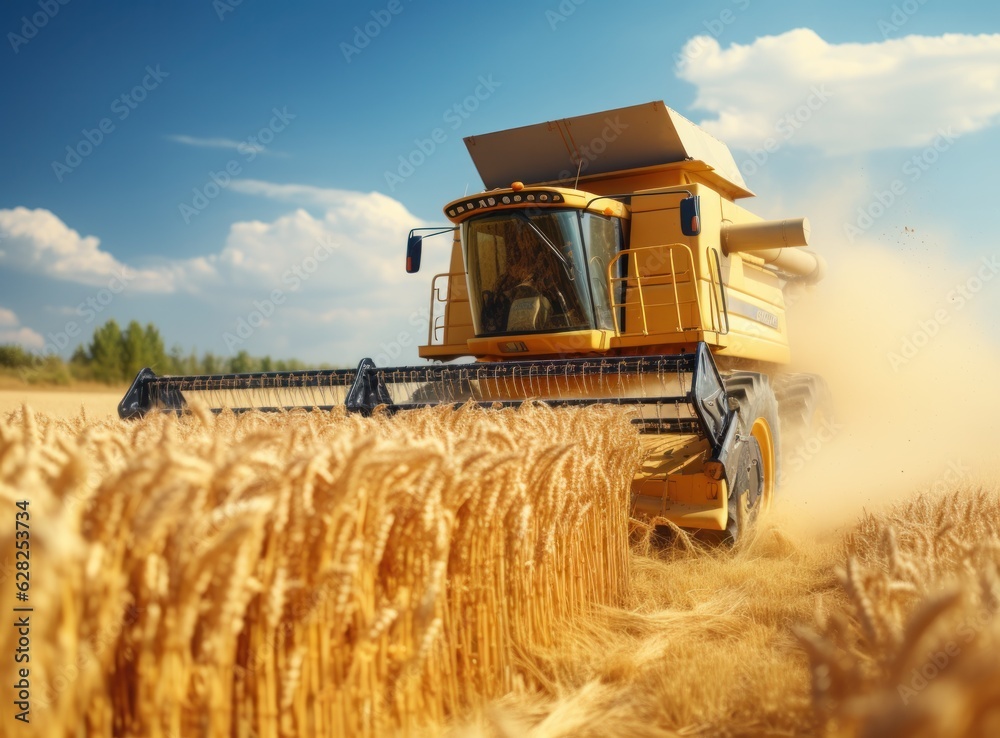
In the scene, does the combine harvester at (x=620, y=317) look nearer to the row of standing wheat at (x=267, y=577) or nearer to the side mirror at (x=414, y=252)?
the side mirror at (x=414, y=252)

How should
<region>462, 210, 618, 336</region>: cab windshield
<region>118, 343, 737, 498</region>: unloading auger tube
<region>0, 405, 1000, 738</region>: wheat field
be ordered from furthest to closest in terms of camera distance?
<region>462, 210, 618, 336</region>: cab windshield
<region>118, 343, 737, 498</region>: unloading auger tube
<region>0, 405, 1000, 738</region>: wheat field

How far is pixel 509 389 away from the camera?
6.56m

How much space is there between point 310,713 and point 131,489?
83 cm

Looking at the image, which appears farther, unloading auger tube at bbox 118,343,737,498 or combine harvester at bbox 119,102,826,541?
combine harvester at bbox 119,102,826,541

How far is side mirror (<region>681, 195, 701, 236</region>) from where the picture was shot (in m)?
6.43

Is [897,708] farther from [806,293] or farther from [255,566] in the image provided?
[806,293]

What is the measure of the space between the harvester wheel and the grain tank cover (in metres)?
2.69

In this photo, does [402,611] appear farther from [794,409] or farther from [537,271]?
[794,409]

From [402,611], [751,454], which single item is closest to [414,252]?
[751,454]

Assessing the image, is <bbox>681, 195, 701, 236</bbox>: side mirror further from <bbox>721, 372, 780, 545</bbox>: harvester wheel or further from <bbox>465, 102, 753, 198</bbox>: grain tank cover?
<bbox>465, 102, 753, 198</bbox>: grain tank cover

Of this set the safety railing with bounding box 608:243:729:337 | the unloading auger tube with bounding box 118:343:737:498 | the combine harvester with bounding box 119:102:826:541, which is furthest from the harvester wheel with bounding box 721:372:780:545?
the safety railing with bounding box 608:243:729:337

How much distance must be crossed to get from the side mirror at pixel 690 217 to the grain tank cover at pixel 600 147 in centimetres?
140

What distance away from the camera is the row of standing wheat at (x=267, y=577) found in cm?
140

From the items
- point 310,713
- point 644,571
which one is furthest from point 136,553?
point 644,571
